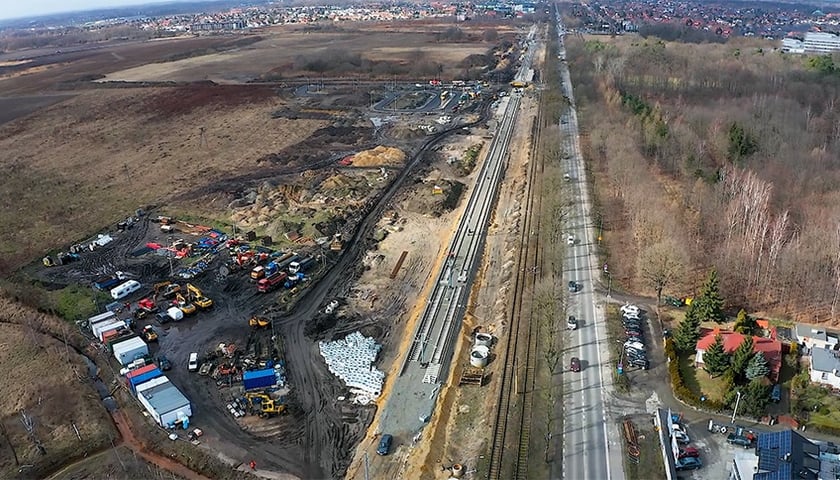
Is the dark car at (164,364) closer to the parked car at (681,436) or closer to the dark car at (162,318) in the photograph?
the dark car at (162,318)

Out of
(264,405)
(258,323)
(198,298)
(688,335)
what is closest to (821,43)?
(688,335)

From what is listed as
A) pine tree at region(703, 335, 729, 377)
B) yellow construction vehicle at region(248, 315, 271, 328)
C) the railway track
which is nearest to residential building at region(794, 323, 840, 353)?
pine tree at region(703, 335, 729, 377)

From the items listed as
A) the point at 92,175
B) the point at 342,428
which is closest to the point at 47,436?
the point at 342,428

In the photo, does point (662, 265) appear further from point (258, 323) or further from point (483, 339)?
point (258, 323)

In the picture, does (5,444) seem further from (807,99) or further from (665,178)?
(807,99)

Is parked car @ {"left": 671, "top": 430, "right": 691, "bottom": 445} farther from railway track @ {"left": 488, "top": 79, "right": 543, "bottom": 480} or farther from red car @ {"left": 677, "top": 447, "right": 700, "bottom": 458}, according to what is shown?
railway track @ {"left": 488, "top": 79, "right": 543, "bottom": 480}
